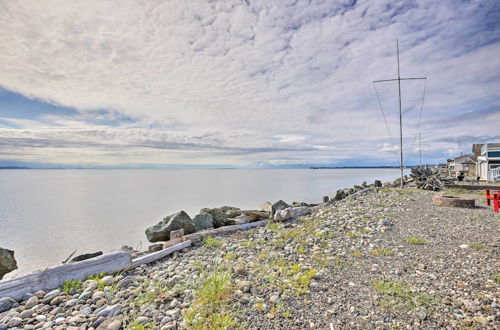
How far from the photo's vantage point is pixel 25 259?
1339cm

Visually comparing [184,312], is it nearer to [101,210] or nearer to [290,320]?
[290,320]

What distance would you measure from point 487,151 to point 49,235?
47.7m

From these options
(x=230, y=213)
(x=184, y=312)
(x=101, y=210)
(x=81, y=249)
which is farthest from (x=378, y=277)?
(x=101, y=210)

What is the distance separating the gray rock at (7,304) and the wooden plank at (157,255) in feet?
7.40

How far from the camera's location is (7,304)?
463 cm

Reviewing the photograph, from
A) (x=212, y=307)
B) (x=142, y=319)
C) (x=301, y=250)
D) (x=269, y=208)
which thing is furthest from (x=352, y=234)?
(x=142, y=319)

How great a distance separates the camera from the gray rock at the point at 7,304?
15.0 feet

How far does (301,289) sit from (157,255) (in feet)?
14.3

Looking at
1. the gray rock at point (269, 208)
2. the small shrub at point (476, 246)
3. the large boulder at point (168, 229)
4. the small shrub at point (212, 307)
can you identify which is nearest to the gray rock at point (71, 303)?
the small shrub at point (212, 307)

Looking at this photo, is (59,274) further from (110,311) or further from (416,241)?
(416,241)

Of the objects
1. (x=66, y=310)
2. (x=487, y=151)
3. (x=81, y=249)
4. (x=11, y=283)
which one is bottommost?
(x=81, y=249)

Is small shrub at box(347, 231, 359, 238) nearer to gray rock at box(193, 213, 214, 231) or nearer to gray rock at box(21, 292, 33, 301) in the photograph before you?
gray rock at box(193, 213, 214, 231)

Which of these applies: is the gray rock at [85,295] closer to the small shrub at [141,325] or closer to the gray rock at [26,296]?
the gray rock at [26,296]

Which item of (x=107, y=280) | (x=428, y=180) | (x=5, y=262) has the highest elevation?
(x=428, y=180)
